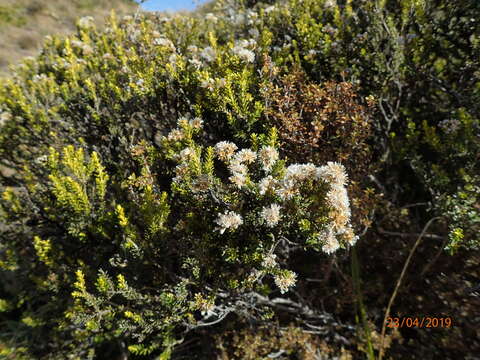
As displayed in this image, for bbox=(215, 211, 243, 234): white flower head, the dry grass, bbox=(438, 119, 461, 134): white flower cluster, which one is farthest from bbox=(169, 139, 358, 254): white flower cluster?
the dry grass

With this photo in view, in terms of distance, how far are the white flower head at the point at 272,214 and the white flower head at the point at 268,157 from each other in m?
0.27

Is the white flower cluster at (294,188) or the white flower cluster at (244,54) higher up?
the white flower cluster at (244,54)

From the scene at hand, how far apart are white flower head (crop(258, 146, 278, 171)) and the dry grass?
38.6ft

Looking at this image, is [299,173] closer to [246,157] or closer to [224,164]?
[246,157]

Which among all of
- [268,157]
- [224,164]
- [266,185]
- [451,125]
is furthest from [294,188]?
[451,125]

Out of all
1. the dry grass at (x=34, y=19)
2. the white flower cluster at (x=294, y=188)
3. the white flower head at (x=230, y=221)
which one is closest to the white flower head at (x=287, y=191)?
the white flower cluster at (x=294, y=188)

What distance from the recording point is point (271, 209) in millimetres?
1721

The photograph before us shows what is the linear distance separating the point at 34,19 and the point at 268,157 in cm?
1823

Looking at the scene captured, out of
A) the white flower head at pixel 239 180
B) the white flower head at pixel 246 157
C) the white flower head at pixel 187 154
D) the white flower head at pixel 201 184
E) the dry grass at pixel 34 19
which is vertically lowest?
the white flower head at pixel 201 184

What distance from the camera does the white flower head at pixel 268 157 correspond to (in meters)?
1.84

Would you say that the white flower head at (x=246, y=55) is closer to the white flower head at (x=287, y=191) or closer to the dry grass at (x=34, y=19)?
the white flower head at (x=287, y=191)

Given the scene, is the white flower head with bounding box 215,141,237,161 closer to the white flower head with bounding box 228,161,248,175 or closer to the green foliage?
the green foliage

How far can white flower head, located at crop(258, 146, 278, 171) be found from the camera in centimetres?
184

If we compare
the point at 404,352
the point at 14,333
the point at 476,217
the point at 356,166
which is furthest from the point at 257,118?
the point at 14,333
